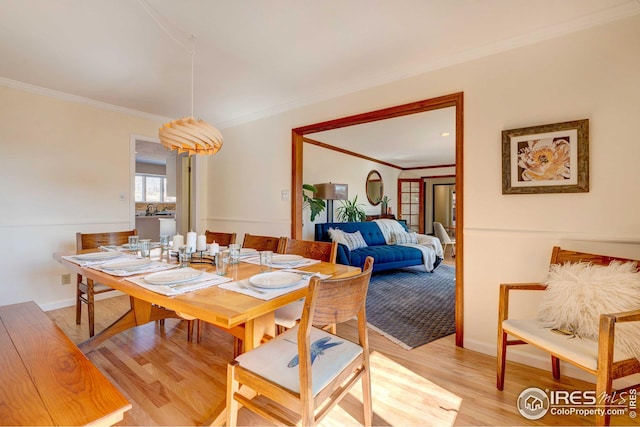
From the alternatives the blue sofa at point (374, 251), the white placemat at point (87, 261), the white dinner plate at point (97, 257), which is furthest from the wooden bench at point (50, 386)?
the blue sofa at point (374, 251)

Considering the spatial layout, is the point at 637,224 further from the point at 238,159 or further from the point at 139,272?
the point at 238,159

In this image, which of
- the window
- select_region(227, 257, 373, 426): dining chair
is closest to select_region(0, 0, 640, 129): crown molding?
select_region(227, 257, 373, 426): dining chair

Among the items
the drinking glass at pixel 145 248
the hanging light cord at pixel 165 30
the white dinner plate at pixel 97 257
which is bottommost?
the white dinner plate at pixel 97 257

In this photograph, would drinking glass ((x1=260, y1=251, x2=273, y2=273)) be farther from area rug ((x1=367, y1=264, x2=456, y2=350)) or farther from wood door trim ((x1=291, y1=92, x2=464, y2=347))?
wood door trim ((x1=291, y1=92, x2=464, y2=347))

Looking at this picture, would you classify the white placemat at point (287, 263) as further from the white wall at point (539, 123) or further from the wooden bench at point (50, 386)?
the white wall at point (539, 123)

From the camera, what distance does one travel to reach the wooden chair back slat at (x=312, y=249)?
6.41 feet

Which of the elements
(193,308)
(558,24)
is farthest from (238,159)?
(558,24)

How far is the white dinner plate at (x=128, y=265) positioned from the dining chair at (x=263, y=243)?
76cm

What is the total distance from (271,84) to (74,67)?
5.46 feet

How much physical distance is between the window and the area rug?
699 centimetres

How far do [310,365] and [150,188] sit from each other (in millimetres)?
8878

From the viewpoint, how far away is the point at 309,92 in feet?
9.77

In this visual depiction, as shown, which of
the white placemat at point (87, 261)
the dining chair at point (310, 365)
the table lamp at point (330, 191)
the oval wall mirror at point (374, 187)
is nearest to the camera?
the dining chair at point (310, 365)

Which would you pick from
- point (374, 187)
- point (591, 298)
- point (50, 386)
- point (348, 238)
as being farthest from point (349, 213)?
point (50, 386)
